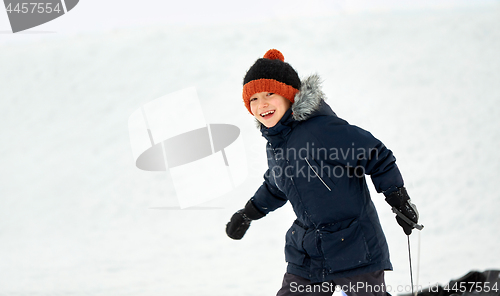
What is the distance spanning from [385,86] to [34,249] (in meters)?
2.74

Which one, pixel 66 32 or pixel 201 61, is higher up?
pixel 66 32

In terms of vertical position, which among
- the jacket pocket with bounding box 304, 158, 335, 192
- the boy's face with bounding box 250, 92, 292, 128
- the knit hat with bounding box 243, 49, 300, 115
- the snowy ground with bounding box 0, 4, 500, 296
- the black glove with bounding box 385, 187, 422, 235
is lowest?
the snowy ground with bounding box 0, 4, 500, 296

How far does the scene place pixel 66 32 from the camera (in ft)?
11.3

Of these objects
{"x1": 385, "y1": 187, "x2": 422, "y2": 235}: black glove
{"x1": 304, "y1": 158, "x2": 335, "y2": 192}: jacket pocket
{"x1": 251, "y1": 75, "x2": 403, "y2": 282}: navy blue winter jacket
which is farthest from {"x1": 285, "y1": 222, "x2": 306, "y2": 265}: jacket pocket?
{"x1": 385, "y1": 187, "x2": 422, "y2": 235}: black glove

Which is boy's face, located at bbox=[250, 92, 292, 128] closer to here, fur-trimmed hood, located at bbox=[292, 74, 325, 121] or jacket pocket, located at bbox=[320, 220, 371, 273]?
fur-trimmed hood, located at bbox=[292, 74, 325, 121]

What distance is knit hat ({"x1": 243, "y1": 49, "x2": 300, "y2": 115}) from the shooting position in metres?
1.28

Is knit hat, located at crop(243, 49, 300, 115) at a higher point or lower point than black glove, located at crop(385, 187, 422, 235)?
higher

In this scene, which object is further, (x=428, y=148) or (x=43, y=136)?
(x=43, y=136)

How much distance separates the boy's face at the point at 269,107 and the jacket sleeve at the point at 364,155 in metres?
0.18

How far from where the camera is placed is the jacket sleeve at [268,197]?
145 cm

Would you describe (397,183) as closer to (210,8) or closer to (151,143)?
(151,143)

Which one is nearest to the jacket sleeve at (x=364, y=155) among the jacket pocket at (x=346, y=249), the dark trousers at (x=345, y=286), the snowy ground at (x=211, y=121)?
the jacket pocket at (x=346, y=249)

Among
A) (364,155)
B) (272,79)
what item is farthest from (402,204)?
(272,79)

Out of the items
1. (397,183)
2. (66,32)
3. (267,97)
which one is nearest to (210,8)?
(66,32)
